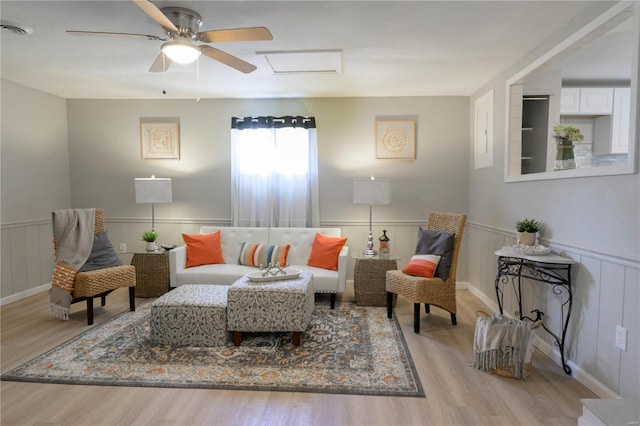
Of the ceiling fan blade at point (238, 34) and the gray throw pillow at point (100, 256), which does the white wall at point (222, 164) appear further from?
the ceiling fan blade at point (238, 34)

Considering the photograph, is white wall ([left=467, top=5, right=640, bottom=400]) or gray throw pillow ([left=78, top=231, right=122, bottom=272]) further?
gray throw pillow ([left=78, top=231, right=122, bottom=272])

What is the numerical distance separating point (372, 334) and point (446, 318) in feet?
2.98

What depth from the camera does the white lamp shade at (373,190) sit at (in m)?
4.05

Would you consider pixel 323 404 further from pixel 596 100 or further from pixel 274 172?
pixel 596 100

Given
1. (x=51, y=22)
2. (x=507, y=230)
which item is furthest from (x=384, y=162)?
(x=51, y=22)

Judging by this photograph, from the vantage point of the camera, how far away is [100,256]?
3654mm

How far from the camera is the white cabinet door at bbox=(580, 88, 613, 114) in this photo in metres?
4.16

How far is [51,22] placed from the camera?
259cm

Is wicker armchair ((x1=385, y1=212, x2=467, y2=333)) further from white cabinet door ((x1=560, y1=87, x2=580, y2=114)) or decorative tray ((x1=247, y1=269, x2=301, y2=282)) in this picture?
white cabinet door ((x1=560, y1=87, x2=580, y2=114))

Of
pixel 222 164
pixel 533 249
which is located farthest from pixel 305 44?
pixel 533 249

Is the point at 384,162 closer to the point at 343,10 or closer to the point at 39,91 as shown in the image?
the point at 343,10

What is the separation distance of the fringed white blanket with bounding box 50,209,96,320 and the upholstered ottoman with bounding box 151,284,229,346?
1.13 m

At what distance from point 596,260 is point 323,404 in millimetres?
1930

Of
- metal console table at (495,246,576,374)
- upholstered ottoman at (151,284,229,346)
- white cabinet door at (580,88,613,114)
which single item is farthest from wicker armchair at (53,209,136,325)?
white cabinet door at (580,88,613,114)
